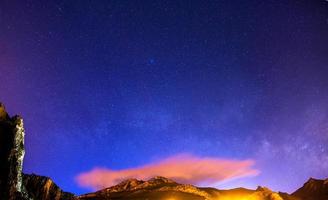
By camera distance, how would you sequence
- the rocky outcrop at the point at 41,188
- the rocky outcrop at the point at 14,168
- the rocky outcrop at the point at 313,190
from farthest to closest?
the rocky outcrop at the point at 313,190 → the rocky outcrop at the point at 41,188 → the rocky outcrop at the point at 14,168

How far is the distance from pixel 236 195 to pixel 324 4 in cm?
7966

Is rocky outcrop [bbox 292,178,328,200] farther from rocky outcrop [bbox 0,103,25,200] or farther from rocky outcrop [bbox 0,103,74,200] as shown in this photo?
rocky outcrop [bbox 0,103,25,200]

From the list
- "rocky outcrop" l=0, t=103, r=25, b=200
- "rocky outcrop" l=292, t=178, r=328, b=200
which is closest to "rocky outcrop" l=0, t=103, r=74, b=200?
"rocky outcrop" l=0, t=103, r=25, b=200

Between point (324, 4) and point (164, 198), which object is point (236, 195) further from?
point (324, 4)

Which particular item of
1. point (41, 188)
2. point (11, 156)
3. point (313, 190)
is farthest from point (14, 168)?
point (313, 190)

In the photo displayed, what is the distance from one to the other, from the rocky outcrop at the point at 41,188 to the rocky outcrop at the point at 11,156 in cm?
324

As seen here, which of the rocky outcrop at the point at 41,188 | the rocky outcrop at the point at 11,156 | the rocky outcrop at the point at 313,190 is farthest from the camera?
the rocky outcrop at the point at 313,190

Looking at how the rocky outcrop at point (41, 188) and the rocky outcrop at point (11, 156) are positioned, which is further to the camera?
the rocky outcrop at point (41, 188)

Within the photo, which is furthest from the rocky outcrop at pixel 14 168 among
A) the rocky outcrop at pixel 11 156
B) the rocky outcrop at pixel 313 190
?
the rocky outcrop at pixel 313 190

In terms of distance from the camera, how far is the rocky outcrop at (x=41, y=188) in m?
35.9

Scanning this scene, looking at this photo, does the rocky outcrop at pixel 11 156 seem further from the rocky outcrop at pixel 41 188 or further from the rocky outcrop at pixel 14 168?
the rocky outcrop at pixel 41 188

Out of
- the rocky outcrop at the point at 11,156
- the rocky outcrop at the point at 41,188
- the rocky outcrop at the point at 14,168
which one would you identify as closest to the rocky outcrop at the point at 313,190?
the rocky outcrop at the point at 41,188

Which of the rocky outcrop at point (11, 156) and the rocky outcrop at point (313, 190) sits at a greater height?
the rocky outcrop at point (313, 190)

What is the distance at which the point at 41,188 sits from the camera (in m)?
36.9
